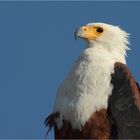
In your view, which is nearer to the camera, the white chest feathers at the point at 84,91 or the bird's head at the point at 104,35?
the white chest feathers at the point at 84,91

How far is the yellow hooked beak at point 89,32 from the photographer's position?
19.5 m

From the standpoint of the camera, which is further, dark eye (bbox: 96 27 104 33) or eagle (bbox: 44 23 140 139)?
dark eye (bbox: 96 27 104 33)

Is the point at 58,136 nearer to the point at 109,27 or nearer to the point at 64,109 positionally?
the point at 64,109

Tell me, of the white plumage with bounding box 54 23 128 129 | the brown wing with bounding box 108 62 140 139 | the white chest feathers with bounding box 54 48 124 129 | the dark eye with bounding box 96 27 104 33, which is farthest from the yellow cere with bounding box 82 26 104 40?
the brown wing with bounding box 108 62 140 139

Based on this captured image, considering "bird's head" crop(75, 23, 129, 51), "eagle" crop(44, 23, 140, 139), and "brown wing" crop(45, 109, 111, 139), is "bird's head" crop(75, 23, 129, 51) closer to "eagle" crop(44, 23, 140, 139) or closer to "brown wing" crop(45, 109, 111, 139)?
"eagle" crop(44, 23, 140, 139)

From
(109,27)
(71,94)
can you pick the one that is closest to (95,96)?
(71,94)

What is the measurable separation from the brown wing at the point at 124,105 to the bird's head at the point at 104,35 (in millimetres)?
822

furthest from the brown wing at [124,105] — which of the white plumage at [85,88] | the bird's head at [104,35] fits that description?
the bird's head at [104,35]

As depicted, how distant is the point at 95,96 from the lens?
18484mm

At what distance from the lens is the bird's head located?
19500 millimetres

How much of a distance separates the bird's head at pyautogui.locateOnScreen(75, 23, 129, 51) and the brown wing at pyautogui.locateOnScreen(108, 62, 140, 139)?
822 millimetres

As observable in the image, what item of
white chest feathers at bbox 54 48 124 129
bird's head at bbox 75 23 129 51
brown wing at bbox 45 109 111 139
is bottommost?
brown wing at bbox 45 109 111 139

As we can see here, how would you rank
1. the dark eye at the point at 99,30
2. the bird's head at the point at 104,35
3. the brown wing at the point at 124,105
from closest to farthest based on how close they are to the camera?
1. the brown wing at the point at 124,105
2. the bird's head at the point at 104,35
3. the dark eye at the point at 99,30

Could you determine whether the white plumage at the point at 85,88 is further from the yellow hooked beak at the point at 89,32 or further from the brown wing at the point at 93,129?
the yellow hooked beak at the point at 89,32
